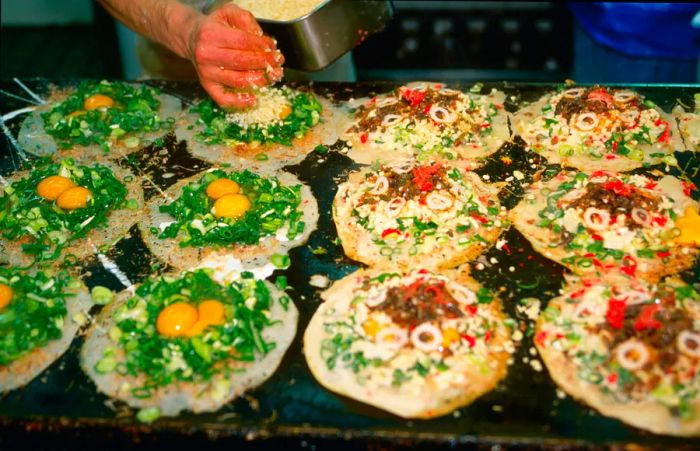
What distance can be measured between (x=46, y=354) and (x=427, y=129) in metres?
2.70

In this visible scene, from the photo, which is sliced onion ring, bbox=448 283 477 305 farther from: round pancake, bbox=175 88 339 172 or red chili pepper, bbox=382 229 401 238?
round pancake, bbox=175 88 339 172

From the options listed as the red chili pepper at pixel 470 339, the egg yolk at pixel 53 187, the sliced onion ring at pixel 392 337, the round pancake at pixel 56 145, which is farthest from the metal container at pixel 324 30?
the red chili pepper at pixel 470 339

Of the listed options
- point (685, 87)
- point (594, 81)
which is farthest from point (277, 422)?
point (594, 81)

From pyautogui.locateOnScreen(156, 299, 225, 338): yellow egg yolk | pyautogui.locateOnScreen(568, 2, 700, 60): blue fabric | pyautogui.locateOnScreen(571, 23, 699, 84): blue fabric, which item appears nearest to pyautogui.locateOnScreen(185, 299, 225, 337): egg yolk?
pyautogui.locateOnScreen(156, 299, 225, 338): yellow egg yolk

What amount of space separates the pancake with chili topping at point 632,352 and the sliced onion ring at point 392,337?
664 mm

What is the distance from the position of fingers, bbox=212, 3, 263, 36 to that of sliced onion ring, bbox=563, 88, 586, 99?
2167mm

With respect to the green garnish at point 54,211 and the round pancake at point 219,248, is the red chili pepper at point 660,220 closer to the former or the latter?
the round pancake at point 219,248

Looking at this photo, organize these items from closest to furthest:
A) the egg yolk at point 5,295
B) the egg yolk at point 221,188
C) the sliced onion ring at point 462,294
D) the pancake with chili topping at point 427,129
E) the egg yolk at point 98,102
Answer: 1. the sliced onion ring at point 462,294
2. the egg yolk at point 5,295
3. the egg yolk at point 221,188
4. the pancake with chili topping at point 427,129
5. the egg yolk at point 98,102

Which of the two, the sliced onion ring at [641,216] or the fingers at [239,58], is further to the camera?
the fingers at [239,58]

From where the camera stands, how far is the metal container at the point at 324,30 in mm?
4203

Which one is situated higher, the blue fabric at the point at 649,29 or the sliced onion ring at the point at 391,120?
the sliced onion ring at the point at 391,120

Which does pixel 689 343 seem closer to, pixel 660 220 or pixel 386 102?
pixel 660 220

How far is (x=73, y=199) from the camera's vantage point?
3922mm

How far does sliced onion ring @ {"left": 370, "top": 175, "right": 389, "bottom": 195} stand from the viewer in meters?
3.86
